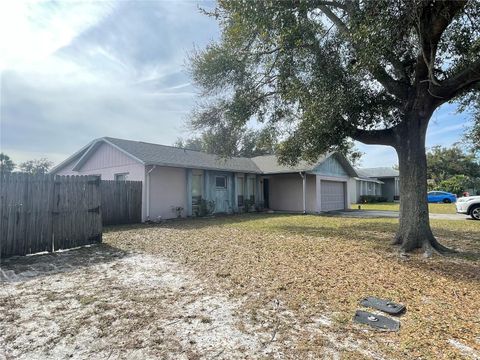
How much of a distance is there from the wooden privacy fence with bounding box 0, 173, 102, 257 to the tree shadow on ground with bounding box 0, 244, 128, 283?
0.30 m

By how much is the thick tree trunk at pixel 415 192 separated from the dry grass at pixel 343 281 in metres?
0.57

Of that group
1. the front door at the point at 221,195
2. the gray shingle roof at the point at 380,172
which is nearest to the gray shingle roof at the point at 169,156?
the front door at the point at 221,195

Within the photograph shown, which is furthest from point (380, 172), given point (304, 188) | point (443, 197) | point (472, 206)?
point (472, 206)

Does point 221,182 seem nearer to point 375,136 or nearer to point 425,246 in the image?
point 375,136

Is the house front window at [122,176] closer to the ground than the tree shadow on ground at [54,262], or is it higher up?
higher up

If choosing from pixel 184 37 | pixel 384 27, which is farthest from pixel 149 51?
pixel 384 27

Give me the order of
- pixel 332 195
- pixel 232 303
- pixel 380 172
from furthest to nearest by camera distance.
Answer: pixel 380 172 < pixel 332 195 < pixel 232 303

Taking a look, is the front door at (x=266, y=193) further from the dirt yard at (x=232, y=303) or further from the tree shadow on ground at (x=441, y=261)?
the dirt yard at (x=232, y=303)

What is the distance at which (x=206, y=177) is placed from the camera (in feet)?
56.1

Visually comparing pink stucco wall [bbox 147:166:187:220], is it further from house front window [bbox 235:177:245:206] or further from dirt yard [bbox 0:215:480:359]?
dirt yard [bbox 0:215:480:359]

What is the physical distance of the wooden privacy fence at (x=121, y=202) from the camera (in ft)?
42.0

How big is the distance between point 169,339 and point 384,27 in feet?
21.0

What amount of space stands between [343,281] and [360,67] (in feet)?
15.2

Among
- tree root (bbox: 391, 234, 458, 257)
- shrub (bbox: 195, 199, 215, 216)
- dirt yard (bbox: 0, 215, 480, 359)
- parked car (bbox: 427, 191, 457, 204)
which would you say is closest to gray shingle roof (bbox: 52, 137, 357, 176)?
shrub (bbox: 195, 199, 215, 216)
